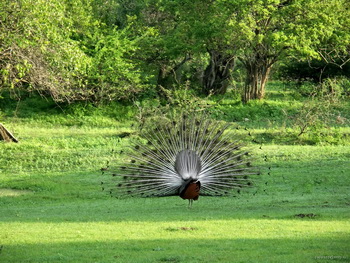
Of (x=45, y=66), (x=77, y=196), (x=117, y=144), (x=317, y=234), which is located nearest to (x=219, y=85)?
(x=117, y=144)

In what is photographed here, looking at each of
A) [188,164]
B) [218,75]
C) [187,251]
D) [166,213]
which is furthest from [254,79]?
[187,251]

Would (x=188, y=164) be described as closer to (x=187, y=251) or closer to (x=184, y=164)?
(x=184, y=164)

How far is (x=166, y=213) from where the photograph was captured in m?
13.1

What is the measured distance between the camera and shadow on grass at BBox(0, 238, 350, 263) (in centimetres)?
878

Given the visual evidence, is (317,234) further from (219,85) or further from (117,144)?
(219,85)

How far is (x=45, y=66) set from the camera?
20875 mm

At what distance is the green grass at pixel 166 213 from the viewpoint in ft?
30.5

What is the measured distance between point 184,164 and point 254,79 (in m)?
21.7

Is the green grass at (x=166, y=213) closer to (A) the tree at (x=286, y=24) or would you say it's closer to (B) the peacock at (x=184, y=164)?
(B) the peacock at (x=184, y=164)

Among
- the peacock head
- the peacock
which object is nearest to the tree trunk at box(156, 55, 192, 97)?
the peacock

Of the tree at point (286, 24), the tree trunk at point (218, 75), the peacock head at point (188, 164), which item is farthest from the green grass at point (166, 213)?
the tree trunk at point (218, 75)

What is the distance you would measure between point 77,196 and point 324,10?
57.7 ft

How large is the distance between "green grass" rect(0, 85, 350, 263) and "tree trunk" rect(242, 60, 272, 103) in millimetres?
8285

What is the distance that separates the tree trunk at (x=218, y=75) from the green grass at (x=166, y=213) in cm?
1137
